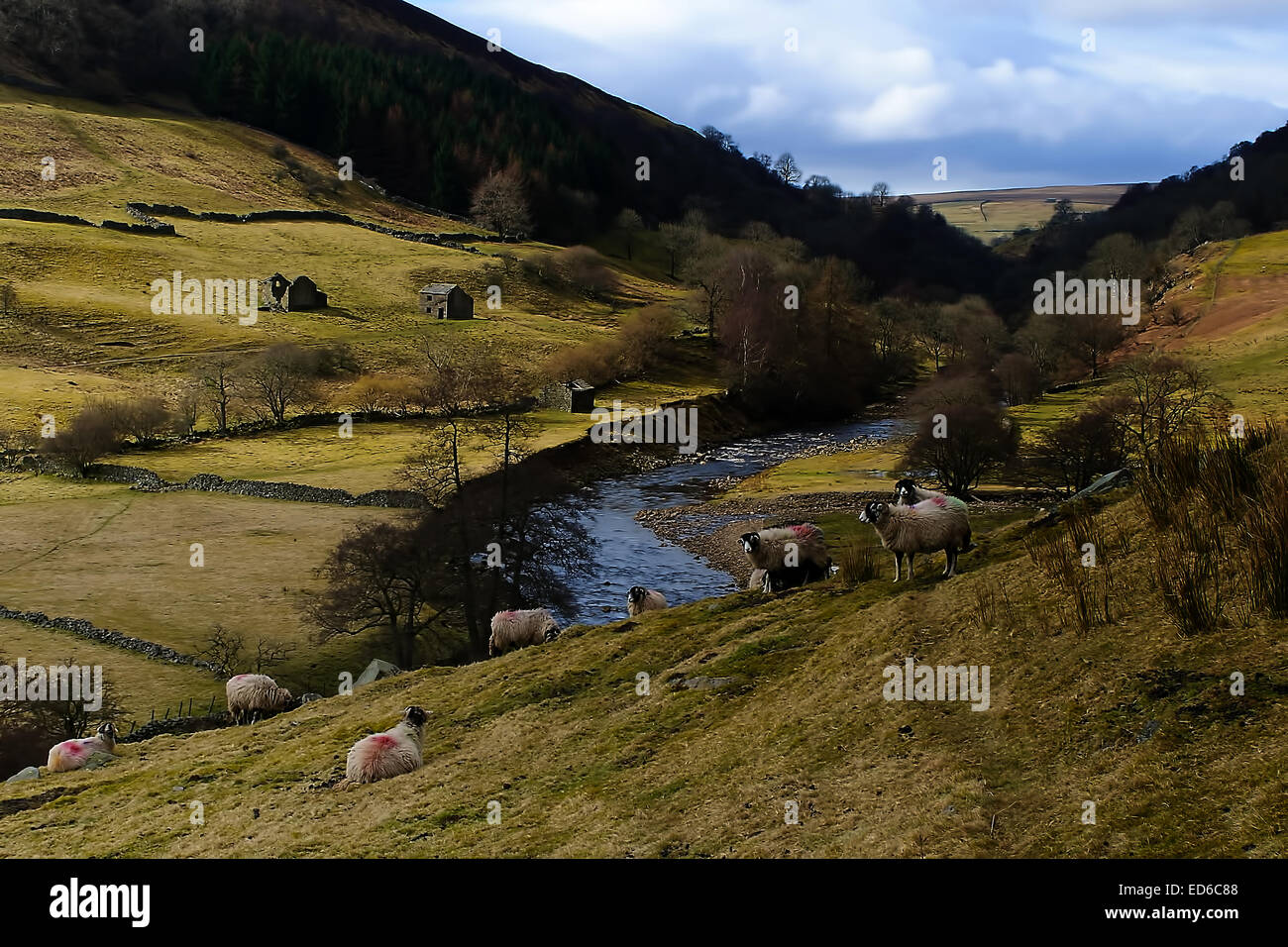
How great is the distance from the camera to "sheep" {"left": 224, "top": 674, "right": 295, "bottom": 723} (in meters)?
25.0

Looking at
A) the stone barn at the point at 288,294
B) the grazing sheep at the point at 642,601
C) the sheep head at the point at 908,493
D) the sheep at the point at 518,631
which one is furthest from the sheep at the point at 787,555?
the stone barn at the point at 288,294

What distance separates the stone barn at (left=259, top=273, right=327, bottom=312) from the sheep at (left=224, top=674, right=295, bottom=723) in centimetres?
7734

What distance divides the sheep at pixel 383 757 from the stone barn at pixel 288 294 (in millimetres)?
87686

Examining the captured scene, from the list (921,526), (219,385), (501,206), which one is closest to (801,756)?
(921,526)

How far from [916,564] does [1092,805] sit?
1141 cm

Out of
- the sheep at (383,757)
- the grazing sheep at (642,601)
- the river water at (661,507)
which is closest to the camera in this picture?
the sheep at (383,757)

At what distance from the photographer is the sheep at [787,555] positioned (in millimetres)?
21453

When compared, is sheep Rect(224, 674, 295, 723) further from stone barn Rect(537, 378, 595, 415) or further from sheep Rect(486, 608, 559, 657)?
stone barn Rect(537, 378, 595, 415)

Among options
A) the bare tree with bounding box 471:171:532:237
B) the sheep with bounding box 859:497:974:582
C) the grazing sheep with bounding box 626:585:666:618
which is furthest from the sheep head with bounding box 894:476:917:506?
the bare tree with bounding box 471:171:532:237

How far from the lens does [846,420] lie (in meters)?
100

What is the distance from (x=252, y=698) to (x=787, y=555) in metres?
13.2

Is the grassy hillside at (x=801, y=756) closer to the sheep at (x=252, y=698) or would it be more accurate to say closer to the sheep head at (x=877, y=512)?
the sheep head at (x=877, y=512)
